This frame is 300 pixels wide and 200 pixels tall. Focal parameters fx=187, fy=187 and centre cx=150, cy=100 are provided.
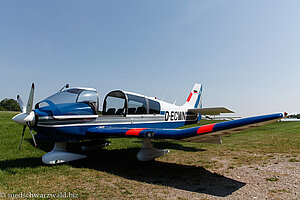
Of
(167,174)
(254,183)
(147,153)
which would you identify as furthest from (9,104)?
(254,183)

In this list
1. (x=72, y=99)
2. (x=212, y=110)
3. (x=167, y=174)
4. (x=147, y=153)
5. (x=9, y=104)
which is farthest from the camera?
(x=9, y=104)

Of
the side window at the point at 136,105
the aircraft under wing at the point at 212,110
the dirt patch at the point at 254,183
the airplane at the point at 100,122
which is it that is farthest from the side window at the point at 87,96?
the aircraft under wing at the point at 212,110

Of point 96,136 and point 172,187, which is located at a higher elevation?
point 96,136

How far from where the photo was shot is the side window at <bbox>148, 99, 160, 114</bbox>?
7.37 meters

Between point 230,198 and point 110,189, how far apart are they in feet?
7.21

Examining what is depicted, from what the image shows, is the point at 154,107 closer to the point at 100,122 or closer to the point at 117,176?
the point at 100,122

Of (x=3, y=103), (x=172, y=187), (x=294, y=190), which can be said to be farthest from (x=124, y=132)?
(x=3, y=103)

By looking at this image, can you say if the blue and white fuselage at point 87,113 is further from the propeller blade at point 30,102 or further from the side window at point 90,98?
the propeller blade at point 30,102

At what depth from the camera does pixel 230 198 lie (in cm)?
321

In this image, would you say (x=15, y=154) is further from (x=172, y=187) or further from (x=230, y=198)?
(x=230, y=198)

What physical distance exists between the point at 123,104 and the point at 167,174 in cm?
285

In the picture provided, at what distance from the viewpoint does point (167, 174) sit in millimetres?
4707

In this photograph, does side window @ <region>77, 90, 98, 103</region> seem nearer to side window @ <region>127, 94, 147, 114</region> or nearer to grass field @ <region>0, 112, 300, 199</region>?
side window @ <region>127, 94, 147, 114</region>

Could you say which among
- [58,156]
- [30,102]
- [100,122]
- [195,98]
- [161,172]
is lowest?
[161,172]
